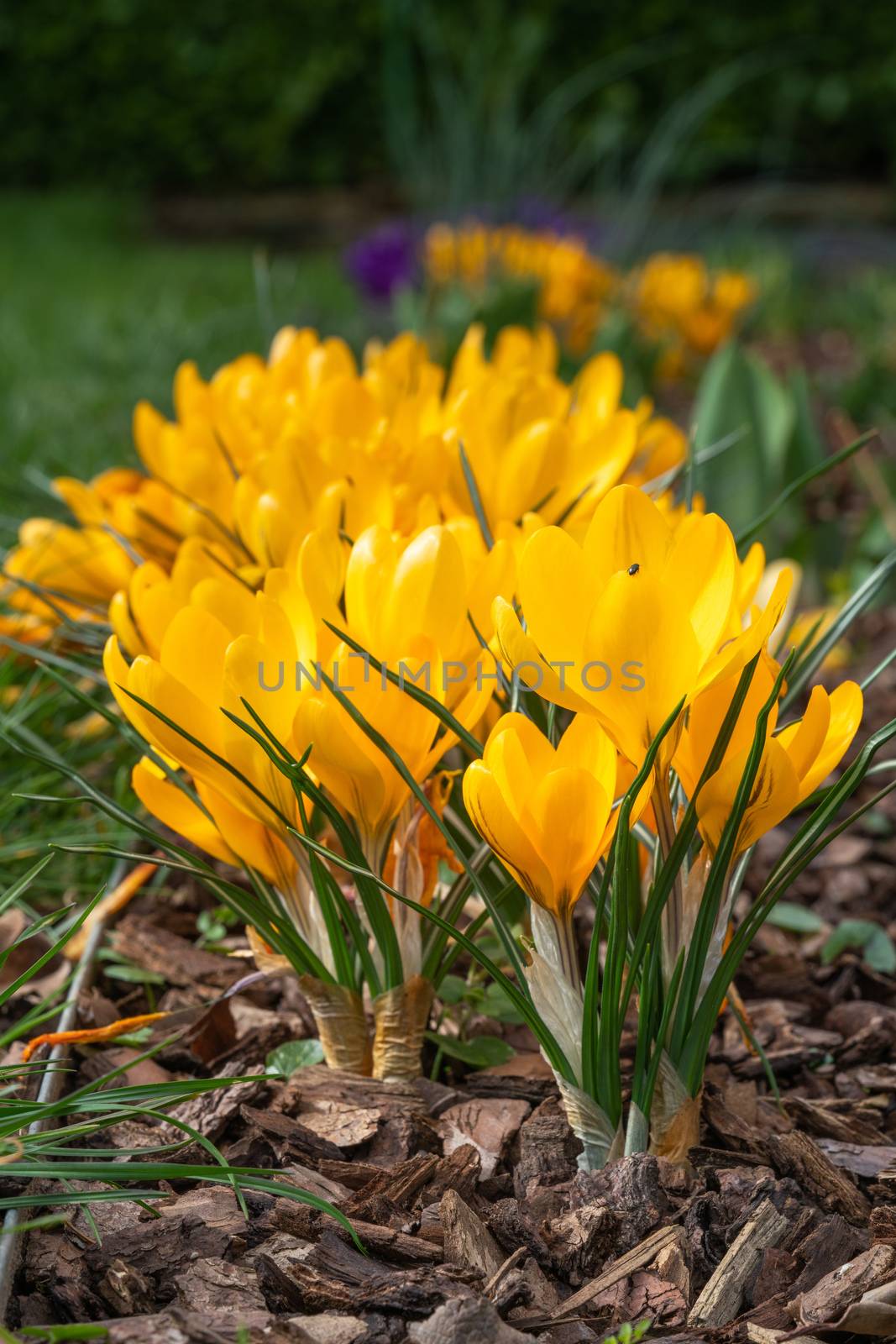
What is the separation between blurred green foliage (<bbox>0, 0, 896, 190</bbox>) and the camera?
899 centimetres

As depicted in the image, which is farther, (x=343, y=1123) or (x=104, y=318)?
(x=104, y=318)

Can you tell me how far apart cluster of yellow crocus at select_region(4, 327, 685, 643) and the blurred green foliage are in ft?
25.1

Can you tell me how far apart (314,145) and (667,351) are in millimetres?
6992

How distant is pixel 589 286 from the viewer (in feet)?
13.6

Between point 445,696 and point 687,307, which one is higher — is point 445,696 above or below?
below

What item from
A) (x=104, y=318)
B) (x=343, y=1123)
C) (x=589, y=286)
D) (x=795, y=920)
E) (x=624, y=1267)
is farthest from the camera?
(x=104, y=318)

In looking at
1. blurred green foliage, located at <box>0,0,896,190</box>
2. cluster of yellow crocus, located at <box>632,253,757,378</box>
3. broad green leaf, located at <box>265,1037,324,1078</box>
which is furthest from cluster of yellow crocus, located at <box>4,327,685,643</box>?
blurred green foliage, located at <box>0,0,896,190</box>

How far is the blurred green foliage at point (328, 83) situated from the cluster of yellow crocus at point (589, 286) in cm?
434

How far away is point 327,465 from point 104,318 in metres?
3.89

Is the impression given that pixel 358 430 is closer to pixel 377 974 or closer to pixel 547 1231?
pixel 377 974

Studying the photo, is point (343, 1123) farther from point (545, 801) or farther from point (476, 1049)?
point (545, 801)

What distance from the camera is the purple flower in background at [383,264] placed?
4.25m

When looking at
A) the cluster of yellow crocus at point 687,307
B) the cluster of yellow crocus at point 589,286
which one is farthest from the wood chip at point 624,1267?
the cluster of yellow crocus at point 687,307

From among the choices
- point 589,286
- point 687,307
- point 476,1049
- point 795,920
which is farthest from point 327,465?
point 687,307
